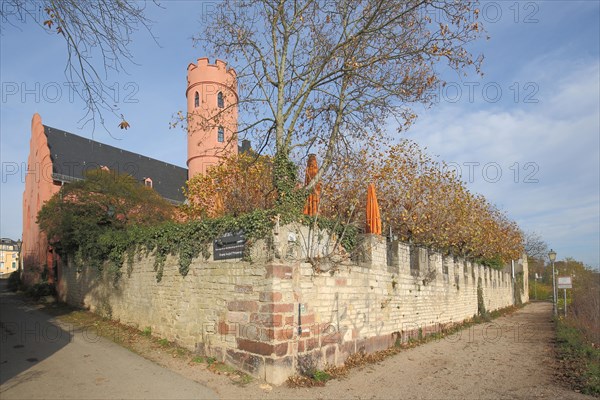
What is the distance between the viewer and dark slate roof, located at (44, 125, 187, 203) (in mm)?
28469

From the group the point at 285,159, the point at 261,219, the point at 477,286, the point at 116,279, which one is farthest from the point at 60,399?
the point at 477,286

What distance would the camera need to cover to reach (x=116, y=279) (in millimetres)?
13352

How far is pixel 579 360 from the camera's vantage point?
1005cm

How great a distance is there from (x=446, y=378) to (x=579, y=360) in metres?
3.66

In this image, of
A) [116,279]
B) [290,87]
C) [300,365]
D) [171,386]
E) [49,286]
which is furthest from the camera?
[49,286]

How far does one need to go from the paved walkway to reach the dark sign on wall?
240cm

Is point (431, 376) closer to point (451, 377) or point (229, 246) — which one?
point (451, 377)

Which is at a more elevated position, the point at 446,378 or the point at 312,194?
the point at 312,194

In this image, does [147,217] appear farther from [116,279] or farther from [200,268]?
[200,268]

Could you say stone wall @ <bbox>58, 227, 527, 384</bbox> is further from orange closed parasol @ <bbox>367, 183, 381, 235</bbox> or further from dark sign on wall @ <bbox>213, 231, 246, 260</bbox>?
orange closed parasol @ <bbox>367, 183, 381, 235</bbox>

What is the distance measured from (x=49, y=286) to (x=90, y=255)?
7448 mm

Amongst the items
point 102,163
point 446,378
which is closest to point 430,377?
point 446,378

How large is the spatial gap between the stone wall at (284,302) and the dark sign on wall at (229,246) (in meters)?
0.20

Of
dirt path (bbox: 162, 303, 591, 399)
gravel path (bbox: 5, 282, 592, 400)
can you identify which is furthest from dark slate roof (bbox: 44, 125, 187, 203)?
dirt path (bbox: 162, 303, 591, 399)
